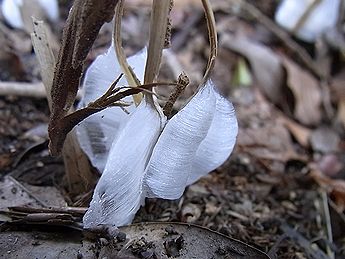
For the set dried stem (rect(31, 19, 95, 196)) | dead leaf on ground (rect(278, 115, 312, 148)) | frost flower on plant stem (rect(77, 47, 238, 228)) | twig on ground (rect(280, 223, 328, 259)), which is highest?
frost flower on plant stem (rect(77, 47, 238, 228))

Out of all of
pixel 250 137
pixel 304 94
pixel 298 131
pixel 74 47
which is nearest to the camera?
pixel 74 47

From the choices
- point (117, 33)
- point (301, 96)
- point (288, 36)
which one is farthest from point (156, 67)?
point (288, 36)

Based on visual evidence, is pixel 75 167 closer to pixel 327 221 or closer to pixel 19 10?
pixel 327 221

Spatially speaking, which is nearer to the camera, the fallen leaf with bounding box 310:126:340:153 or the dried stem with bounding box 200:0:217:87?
the dried stem with bounding box 200:0:217:87

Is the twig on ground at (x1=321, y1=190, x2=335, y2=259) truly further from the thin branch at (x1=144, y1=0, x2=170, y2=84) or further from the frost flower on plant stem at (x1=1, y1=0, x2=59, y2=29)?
the frost flower on plant stem at (x1=1, y1=0, x2=59, y2=29)

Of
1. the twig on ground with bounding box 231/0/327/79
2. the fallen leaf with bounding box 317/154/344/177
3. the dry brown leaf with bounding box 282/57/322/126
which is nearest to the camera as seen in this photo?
the fallen leaf with bounding box 317/154/344/177

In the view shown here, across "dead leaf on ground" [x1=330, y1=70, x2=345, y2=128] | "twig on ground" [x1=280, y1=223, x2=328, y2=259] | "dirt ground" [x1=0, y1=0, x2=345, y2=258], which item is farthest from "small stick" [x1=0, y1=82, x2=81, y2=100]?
"dead leaf on ground" [x1=330, y1=70, x2=345, y2=128]

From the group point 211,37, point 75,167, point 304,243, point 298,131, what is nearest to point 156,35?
point 211,37

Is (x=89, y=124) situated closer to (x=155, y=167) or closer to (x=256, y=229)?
(x=155, y=167)
